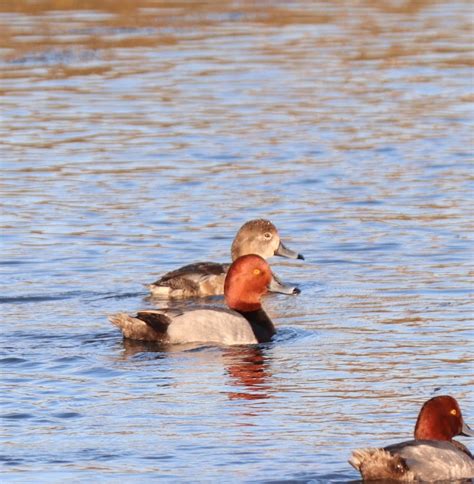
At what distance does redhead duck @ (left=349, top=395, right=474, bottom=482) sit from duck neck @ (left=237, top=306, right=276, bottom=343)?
146 inches

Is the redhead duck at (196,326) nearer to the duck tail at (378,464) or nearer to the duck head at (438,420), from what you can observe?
the duck head at (438,420)

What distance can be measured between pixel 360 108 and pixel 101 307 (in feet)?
40.4

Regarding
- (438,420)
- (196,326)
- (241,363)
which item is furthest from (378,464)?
(196,326)

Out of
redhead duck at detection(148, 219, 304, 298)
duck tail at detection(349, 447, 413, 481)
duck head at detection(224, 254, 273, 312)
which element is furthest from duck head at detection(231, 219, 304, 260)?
duck tail at detection(349, 447, 413, 481)

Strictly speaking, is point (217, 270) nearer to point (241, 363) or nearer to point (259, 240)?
point (259, 240)

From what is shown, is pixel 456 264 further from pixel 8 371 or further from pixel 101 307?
pixel 8 371

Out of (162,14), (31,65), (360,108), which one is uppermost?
(162,14)

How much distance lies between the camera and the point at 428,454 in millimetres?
9555

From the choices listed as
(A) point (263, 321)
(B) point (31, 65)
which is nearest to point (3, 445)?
(A) point (263, 321)

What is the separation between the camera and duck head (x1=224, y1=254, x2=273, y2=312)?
14375mm

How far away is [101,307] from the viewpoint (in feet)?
49.0

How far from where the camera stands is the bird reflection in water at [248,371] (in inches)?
465

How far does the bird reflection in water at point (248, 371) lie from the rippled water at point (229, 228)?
0.12ft

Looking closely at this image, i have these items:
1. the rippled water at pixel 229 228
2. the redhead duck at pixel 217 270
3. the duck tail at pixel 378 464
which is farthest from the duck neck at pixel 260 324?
the duck tail at pixel 378 464
